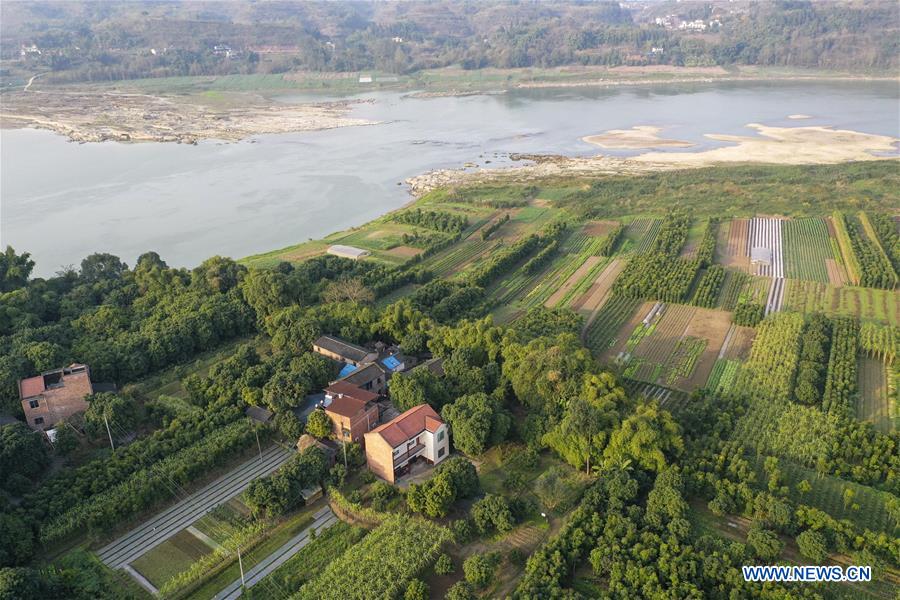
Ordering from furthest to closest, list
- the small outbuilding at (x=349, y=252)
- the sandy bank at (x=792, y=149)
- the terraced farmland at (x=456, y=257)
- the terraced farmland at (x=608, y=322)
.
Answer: the sandy bank at (x=792, y=149), the small outbuilding at (x=349, y=252), the terraced farmland at (x=456, y=257), the terraced farmland at (x=608, y=322)

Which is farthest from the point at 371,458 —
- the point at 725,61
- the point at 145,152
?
the point at 725,61

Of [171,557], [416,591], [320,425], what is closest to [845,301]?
[320,425]

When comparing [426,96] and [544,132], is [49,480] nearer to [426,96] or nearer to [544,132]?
[544,132]

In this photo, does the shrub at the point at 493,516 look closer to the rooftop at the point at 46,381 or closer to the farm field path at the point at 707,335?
the farm field path at the point at 707,335

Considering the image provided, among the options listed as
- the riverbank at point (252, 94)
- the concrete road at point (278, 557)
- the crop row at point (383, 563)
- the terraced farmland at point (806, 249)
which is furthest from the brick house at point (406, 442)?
the riverbank at point (252, 94)

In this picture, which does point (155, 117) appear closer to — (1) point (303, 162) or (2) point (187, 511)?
(1) point (303, 162)

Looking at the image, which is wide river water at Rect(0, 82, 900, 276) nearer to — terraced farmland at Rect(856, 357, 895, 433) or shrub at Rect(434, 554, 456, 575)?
shrub at Rect(434, 554, 456, 575)
